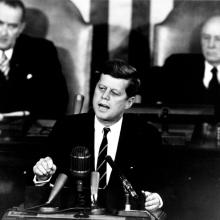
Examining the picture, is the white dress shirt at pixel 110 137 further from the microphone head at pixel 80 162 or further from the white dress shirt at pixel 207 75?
the white dress shirt at pixel 207 75

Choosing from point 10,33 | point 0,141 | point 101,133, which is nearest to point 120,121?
point 101,133

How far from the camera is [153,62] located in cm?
408

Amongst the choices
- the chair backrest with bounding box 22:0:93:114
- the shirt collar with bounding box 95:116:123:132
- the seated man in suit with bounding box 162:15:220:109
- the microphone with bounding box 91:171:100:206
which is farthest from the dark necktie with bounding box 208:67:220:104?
the microphone with bounding box 91:171:100:206

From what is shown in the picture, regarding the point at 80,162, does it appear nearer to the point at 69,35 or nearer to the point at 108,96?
the point at 108,96

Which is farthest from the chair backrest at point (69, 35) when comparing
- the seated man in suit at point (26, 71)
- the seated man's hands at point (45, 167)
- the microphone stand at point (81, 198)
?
the microphone stand at point (81, 198)

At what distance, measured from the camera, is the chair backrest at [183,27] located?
4.03m

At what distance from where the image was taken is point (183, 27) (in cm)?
403

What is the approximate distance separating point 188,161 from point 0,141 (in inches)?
49.8

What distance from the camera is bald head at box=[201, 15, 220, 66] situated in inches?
158

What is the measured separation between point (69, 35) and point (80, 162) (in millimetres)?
2223

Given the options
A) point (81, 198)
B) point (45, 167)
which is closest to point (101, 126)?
point (45, 167)

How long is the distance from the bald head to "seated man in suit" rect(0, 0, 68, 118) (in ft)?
3.72

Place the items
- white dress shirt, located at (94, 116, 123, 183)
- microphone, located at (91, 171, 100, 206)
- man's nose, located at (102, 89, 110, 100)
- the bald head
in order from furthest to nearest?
the bald head → white dress shirt, located at (94, 116, 123, 183) → man's nose, located at (102, 89, 110, 100) → microphone, located at (91, 171, 100, 206)

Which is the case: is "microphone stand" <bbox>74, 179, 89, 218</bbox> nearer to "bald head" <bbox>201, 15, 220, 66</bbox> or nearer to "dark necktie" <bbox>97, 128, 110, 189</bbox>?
"dark necktie" <bbox>97, 128, 110, 189</bbox>
